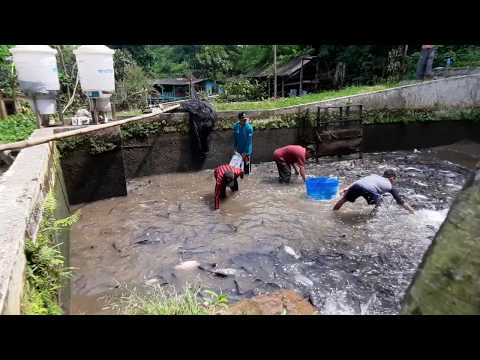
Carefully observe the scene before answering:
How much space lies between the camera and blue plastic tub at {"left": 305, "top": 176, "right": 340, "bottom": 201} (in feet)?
21.4

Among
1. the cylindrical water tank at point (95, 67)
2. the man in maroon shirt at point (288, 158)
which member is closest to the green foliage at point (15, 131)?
the cylindrical water tank at point (95, 67)

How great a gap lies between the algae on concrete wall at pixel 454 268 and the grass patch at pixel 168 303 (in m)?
1.90

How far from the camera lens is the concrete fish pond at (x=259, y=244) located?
3738mm

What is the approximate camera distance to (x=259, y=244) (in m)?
4.84

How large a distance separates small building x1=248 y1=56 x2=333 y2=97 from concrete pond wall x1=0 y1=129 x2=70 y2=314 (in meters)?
17.6

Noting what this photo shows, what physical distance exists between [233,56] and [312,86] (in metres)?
12.7

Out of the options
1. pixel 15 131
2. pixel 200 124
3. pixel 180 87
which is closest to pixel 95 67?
pixel 15 131

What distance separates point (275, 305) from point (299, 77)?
19.9m

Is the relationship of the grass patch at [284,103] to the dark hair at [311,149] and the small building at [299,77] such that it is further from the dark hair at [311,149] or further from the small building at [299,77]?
the small building at [299,77]

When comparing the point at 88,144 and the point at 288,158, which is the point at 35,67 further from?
the point at 288,158

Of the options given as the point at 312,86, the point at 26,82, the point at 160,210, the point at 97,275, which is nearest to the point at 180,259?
the point at 97,275

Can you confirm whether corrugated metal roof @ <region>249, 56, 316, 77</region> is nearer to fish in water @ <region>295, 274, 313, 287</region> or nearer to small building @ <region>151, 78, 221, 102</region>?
small building @ <region>151, 78, 221, 102</region>

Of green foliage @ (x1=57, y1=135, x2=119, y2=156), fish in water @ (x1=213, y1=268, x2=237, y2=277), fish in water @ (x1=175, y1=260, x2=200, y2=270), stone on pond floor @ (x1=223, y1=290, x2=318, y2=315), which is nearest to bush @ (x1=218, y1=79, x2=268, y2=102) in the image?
green foliage @ (x1=57, y1=135, x2=119, y2=156)
